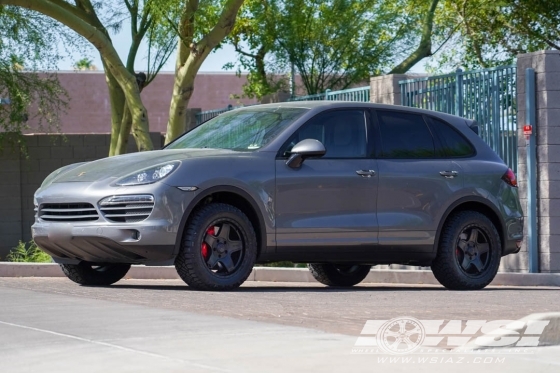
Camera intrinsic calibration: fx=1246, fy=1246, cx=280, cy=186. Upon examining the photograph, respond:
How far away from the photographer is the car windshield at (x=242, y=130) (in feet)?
37.5

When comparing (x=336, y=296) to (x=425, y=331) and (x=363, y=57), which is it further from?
(x=363, y=57)

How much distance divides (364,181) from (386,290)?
3.79ft

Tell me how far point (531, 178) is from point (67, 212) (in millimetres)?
5904

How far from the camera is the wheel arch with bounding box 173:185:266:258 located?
1066 cm

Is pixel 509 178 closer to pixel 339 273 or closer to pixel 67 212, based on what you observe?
pixel 339 273

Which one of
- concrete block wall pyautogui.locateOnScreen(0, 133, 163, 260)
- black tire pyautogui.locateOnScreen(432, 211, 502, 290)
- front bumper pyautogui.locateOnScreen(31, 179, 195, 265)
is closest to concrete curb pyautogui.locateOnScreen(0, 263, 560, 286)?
black tire pyautogui.locateOnScreen(432, 211, 502, 290)

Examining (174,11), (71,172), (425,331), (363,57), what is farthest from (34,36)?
(425,331)

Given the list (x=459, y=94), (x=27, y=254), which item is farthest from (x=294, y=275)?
(x=27, y=254)

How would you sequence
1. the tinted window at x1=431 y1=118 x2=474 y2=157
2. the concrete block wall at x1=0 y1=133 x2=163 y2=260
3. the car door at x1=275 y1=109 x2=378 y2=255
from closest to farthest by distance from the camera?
the car door at x1=275 y1=109 x2=378 y2=255, the tinted window at x1=431 y1=118 x2=474 y2=157, the concrete block wall at x1=0 y1=133 x2=163 y2=260

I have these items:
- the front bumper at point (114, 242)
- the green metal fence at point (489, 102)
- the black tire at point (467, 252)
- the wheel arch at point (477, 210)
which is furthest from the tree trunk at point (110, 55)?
the black tire at point (467, 252)

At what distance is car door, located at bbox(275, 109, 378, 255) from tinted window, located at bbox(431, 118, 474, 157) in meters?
0.90

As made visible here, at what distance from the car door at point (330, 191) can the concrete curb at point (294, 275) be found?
8.76ft

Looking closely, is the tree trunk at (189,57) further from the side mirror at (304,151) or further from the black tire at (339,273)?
the side mirror at (304,151)

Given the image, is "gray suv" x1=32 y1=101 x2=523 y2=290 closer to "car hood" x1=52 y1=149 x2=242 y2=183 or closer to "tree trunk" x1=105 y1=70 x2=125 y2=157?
"car hood" x1=52 y1=149 x2=242 y2=183
